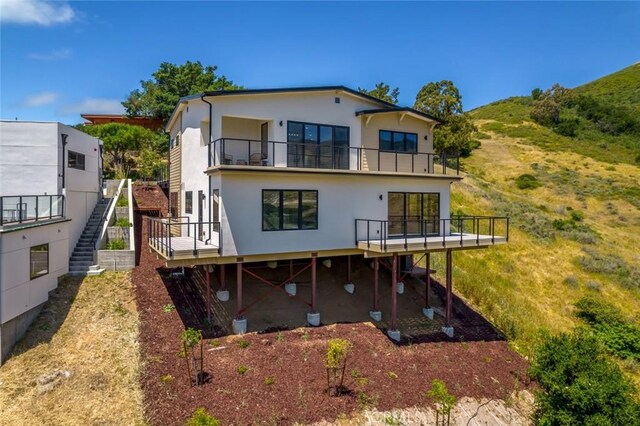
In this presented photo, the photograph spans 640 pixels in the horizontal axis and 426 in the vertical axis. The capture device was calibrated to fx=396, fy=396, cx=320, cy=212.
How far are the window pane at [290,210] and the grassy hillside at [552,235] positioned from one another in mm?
11134

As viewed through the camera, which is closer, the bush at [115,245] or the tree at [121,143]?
the bush at [115,245]

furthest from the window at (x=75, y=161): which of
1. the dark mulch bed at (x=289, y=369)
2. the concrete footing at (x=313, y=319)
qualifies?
the concrete footing at (x=313, y=319)

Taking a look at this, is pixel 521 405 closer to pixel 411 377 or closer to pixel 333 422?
pixel 411 377

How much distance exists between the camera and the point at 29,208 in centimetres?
1479

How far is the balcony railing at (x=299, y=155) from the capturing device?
15.5 meters

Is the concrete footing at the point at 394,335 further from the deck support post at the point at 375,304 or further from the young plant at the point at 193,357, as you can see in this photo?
the young plant at the point at 193,357

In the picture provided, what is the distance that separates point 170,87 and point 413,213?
3059cm

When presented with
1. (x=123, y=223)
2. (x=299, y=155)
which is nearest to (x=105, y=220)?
(x=123, y=223)

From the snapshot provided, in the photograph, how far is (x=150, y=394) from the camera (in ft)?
36.0

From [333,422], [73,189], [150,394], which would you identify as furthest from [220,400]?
[73,189]

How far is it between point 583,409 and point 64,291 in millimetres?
17909

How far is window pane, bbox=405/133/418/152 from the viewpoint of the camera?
1881 centimetres

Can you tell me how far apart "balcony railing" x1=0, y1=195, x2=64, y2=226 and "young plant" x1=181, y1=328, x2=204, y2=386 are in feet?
23.1

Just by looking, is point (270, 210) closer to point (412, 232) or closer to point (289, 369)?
point (289, 369)
